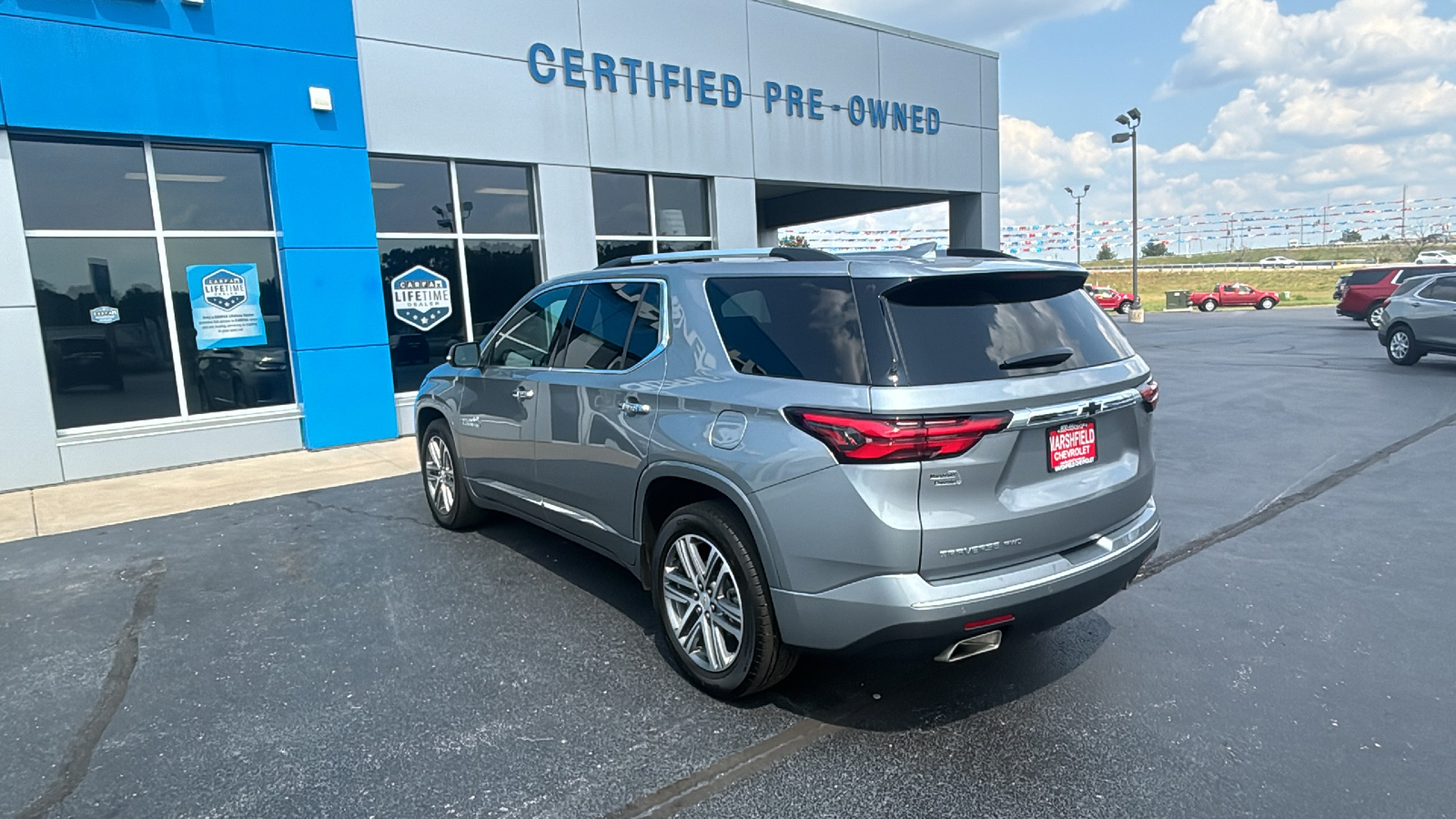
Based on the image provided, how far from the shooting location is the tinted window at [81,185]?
8211mm

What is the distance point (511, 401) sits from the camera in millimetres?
5047

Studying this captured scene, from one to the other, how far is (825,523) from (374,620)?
2798 mm

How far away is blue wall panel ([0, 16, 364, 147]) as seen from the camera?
7.89 m

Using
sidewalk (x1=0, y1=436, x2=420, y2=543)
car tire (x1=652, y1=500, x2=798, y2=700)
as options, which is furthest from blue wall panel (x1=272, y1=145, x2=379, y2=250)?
car tire (x1=652, y1=500, x2=798, y2=700)

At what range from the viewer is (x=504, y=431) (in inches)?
202

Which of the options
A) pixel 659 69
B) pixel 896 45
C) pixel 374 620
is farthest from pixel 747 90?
pixel 374 620

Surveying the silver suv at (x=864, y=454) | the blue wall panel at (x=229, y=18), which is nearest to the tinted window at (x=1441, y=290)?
the silver suv at (x=864, y=454)

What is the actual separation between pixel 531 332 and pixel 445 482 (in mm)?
1671

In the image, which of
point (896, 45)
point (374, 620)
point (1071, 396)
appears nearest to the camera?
point (1071, 396)

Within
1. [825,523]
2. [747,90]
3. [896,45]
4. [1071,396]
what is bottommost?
[825,523]

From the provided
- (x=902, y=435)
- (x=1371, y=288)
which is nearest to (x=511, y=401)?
(x=902, y=435)

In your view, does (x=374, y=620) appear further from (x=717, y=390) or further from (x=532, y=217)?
(x=532, y=217)

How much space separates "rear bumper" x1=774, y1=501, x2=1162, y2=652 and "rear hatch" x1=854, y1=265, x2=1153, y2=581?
6 centimetres

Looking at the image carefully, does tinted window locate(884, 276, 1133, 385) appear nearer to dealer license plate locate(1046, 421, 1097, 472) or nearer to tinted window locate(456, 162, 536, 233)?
dealer license plate locate(1046, 421, 1097, 472)
